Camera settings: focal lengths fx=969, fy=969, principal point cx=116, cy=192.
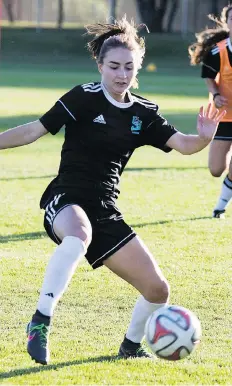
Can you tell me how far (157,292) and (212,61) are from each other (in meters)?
5.30

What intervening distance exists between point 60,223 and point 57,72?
33138 mm

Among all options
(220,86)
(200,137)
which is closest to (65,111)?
(200,137)

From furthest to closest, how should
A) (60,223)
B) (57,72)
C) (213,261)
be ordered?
(57,72)
(213,261)
(60,223)

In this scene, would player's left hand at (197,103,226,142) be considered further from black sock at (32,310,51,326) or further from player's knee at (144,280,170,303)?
black sock at (32,310,51,326)

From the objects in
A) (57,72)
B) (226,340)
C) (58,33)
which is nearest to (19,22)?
(58,33)

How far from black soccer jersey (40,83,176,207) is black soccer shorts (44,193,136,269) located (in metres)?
0.05

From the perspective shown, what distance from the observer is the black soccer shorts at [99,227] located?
5348 mm

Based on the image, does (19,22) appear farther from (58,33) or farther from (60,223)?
(60,223)

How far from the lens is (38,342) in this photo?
16.4ft

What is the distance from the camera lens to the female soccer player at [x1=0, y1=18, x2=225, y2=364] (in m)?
5.34

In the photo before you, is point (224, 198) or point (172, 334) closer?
point (172, 334)

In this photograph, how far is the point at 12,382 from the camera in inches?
193

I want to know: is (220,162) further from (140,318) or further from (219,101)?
(140,318)

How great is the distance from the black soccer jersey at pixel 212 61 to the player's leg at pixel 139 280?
16.9 ft
